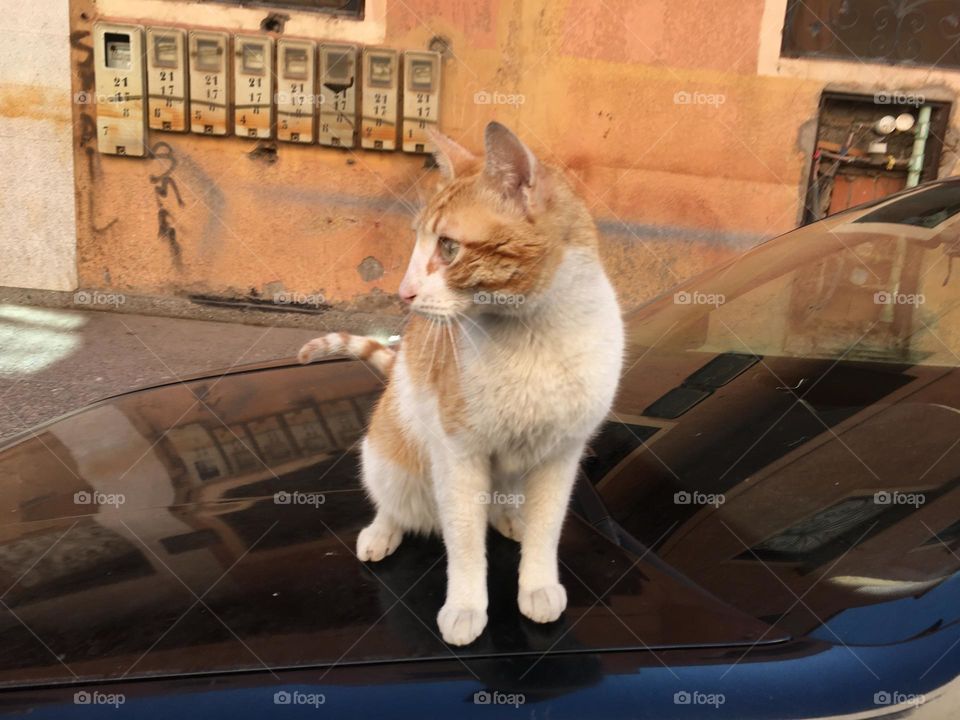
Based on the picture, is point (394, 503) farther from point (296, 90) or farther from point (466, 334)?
point (296, 90)

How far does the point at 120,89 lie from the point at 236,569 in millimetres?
5691

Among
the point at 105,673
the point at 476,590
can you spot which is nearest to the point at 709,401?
the point at 476,590

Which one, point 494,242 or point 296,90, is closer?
point 494,242

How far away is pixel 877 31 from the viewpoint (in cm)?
661

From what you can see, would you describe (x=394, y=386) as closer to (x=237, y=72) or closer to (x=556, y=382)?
(x=556, y=382)

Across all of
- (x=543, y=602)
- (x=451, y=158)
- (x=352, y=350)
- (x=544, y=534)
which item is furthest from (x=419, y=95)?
(x=543, y=602)

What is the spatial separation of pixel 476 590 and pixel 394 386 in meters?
0.63

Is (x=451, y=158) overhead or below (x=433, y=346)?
overhead

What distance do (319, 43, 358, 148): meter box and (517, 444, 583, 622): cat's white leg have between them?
16.9ft

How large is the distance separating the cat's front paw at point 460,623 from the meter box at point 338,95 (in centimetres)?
542

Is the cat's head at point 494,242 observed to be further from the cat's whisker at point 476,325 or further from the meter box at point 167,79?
the meter box at point 167,79

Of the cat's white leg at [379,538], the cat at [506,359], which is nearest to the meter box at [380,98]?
the cat at [506,359]

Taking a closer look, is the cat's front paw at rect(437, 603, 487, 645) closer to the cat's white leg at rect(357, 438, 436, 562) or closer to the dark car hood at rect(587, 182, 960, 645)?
the cat's white leg at rect(357, 438, 436, 562)

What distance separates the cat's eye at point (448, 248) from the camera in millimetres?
1811
